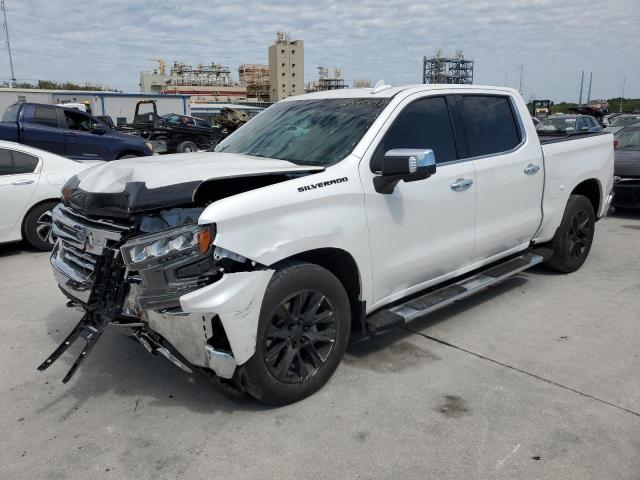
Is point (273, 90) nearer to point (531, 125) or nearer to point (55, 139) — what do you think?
point (55, 139)

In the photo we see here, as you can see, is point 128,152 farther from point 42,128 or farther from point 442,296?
point 442,296

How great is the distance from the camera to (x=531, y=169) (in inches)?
193

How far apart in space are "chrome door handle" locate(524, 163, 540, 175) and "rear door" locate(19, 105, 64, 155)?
11.0 metres

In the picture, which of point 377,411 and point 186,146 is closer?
point 377,411

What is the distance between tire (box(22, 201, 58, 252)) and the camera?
7039mm

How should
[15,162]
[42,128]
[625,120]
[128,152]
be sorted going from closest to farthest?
1. [15,162]
2. [42,128]
3. [128,152]
4. [625,120]

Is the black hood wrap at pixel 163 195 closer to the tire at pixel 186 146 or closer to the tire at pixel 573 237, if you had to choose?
the tire at pixel 573 237

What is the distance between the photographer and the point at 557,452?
112 inches

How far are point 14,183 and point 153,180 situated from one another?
4781 millimetres

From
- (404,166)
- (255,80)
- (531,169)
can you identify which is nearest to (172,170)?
(404,166)

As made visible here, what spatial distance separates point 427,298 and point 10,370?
3040 mm

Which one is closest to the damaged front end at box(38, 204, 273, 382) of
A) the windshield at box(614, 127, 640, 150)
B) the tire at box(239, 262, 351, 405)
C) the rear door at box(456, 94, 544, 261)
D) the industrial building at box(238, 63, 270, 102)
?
the tire at box(239, 262, 351, 405)

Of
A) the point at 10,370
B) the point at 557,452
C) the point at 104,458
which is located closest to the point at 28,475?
the point at 104,458

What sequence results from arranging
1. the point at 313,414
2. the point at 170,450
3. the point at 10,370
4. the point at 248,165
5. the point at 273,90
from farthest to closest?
1. the point at 273,90
2. the point at 10,370
3. the point at 248,165
4. the point at 313,414
5. the point at 170,450
